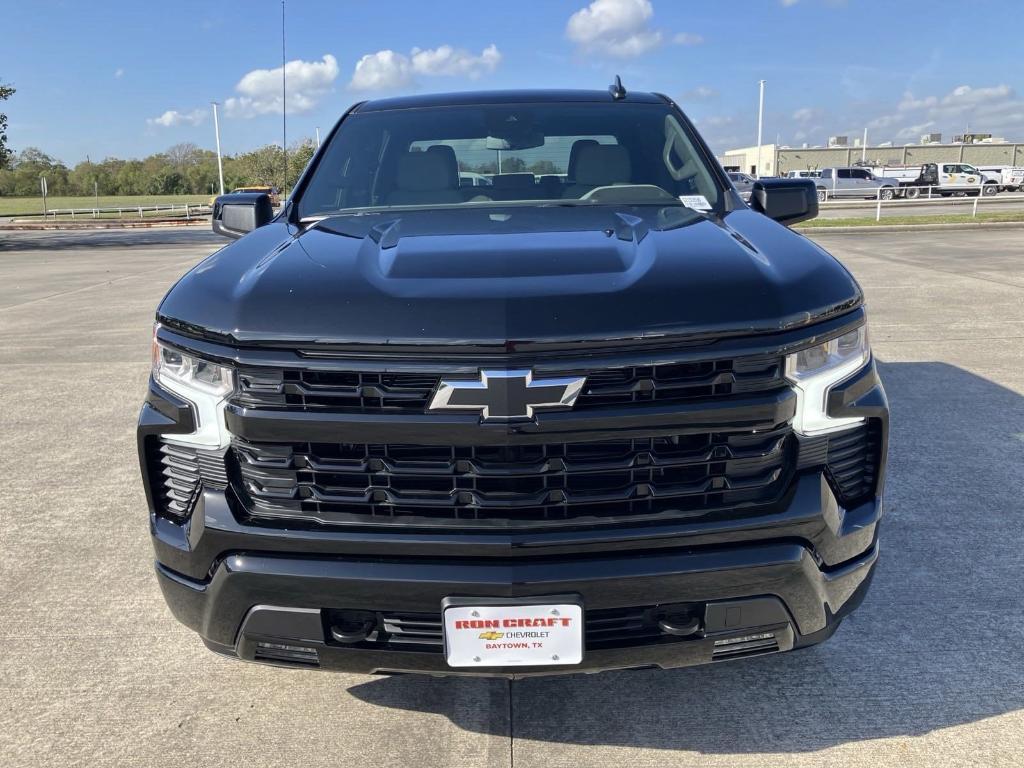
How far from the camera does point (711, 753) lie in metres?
2.35

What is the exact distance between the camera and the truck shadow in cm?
244

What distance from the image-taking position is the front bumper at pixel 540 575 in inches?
76.8

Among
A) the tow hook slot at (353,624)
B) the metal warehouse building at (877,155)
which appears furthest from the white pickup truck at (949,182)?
the tow hook slot at (353,624)

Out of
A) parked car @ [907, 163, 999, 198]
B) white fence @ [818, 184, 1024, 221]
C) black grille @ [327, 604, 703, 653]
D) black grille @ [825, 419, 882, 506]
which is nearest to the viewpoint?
black grille @ [327, 604, 703, 653]

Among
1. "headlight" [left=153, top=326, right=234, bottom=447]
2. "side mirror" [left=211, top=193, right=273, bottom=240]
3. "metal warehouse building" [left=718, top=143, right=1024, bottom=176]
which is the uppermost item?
"metal warehouse building" [left=718, top=143, right=1024, bottom=176]

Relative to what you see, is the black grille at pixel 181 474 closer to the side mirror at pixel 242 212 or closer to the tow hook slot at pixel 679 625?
the tow hook slot at pixel 679 625

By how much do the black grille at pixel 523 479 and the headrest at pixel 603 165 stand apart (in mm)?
1626

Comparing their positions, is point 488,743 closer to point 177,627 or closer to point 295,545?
point 295,545

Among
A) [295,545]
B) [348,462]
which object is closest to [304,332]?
[348,462]

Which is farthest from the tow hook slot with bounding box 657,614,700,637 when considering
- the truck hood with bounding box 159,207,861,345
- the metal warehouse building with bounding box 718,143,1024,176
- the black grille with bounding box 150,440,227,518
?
the metal warehouse building with bounding box 718,143,1024,176

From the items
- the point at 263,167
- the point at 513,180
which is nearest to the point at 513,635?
the point at 513,180

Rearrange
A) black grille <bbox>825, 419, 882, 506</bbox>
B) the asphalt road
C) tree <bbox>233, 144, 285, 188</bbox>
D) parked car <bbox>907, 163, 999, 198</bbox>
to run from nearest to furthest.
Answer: black grille <bbox>825, 419, 882, 506</bbox>
the asphalt road
parked car <bbox>907, 163, 999, 198</bbox>
tree <bbox>233, 144, 285, 188</bbox>

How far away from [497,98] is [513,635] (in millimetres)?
2591

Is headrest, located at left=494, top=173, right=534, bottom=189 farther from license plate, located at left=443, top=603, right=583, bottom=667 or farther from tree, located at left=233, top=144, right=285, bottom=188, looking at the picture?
tree, located at left=233, top=144, right=285, bottom=188
